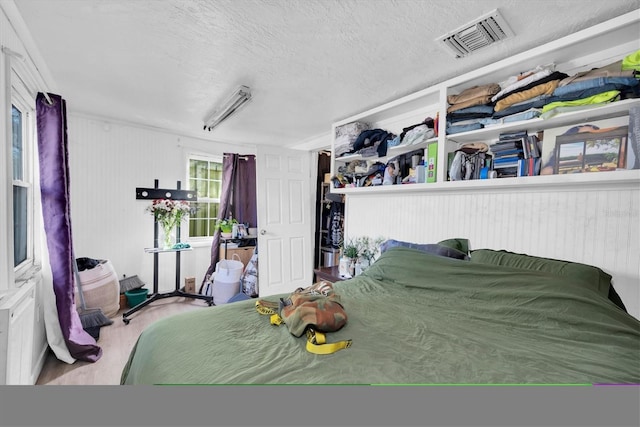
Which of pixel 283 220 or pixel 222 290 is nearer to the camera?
pixel 222 290

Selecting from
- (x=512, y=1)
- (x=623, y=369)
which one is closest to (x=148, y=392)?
(x=623, y=369)

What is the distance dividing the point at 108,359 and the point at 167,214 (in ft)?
5.98

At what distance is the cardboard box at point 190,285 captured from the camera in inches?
151

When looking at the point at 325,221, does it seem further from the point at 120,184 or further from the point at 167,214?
the point at 120,184

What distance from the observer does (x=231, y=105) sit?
2.52m

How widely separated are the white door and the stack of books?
244cm

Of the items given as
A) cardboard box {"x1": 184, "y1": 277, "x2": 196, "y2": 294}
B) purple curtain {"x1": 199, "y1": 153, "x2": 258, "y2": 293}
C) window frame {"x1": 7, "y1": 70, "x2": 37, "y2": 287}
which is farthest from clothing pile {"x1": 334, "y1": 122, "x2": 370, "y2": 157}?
cardboard box {"x1": 184, "y1": 277, "x2": 196, "y2": 294}

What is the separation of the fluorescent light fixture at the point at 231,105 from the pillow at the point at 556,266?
7.10ft

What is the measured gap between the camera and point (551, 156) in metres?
1.55

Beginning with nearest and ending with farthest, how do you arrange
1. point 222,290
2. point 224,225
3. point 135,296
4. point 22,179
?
point 22,179, point 135,296, point 222,290, point 224,225

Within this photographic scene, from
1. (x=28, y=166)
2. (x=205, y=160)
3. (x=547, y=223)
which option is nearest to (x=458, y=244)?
(x=547, y=223)

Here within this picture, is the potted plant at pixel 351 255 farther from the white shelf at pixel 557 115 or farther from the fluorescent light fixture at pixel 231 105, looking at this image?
the fluorescent light fixture at pixel 231 105

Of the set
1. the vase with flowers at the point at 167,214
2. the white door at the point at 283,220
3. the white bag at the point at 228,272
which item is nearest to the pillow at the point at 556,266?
the white door at the point at 283,220

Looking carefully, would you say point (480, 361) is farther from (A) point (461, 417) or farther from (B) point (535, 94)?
(B) point (535, 94)
